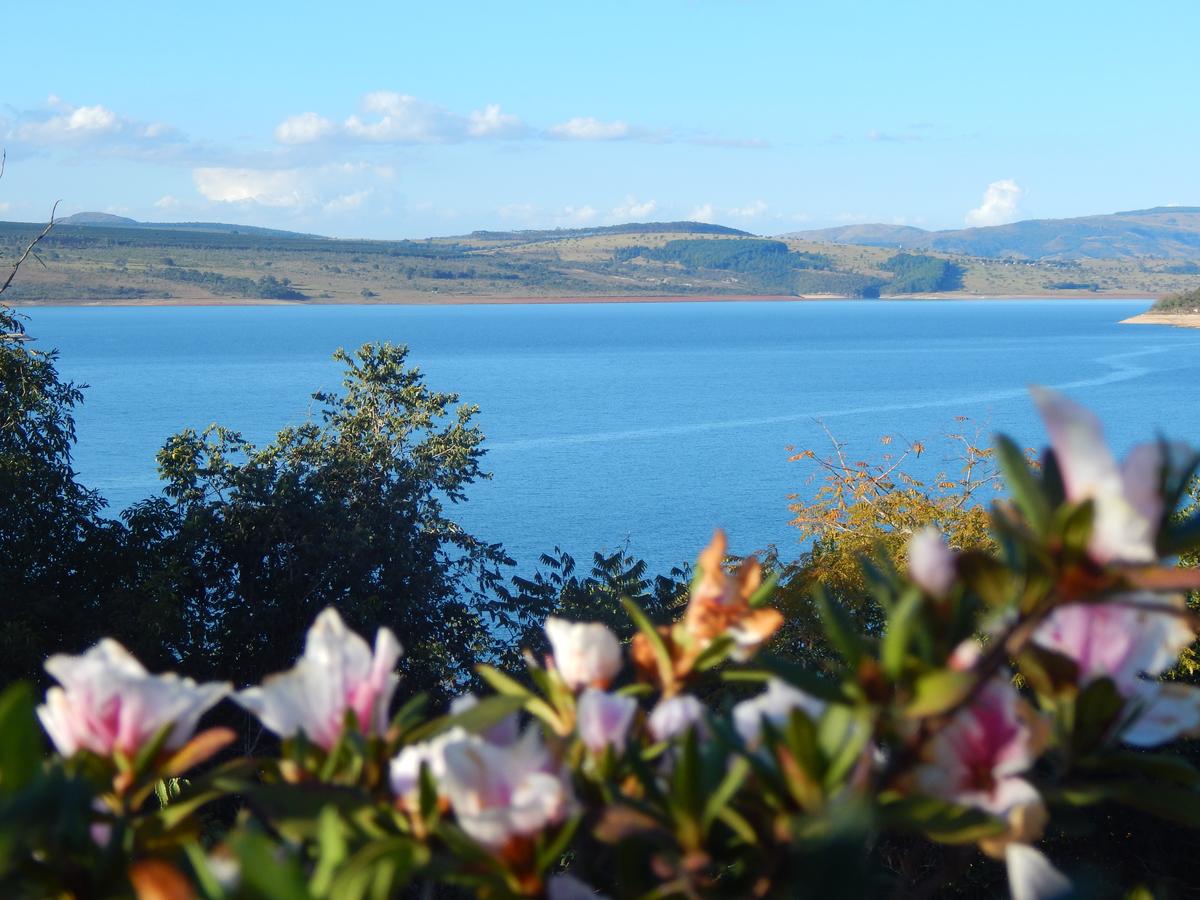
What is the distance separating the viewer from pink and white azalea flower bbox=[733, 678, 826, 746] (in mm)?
845

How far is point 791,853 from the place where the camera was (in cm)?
73

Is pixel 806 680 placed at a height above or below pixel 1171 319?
above

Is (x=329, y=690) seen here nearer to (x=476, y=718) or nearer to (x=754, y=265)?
(x=476, y=718)

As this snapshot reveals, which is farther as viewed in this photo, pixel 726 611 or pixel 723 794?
pixel 726 611

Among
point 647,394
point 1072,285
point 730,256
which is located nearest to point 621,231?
point 730,256

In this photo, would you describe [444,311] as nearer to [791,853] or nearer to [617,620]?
[617,620]

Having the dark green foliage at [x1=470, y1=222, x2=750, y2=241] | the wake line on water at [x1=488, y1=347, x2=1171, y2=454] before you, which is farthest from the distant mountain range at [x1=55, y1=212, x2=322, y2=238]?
the wake line on water at [x1=488, y1=347, x2=1171, y2=454]

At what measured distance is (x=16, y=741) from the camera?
723mm

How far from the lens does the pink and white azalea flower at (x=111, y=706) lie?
0.85 metres

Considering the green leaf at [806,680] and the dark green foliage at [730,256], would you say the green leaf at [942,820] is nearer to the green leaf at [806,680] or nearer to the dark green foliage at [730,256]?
the green leaf at [806,680]

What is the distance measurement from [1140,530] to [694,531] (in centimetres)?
2348

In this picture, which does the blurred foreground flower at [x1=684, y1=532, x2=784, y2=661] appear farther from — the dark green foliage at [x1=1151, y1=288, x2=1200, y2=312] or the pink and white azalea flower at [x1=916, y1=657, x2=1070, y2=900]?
the dark green foliage at [x1=1151, y1=288, x2=1200, y2=312]

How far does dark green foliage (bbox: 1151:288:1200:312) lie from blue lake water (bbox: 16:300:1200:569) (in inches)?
71.2

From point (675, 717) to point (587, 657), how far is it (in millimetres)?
104
